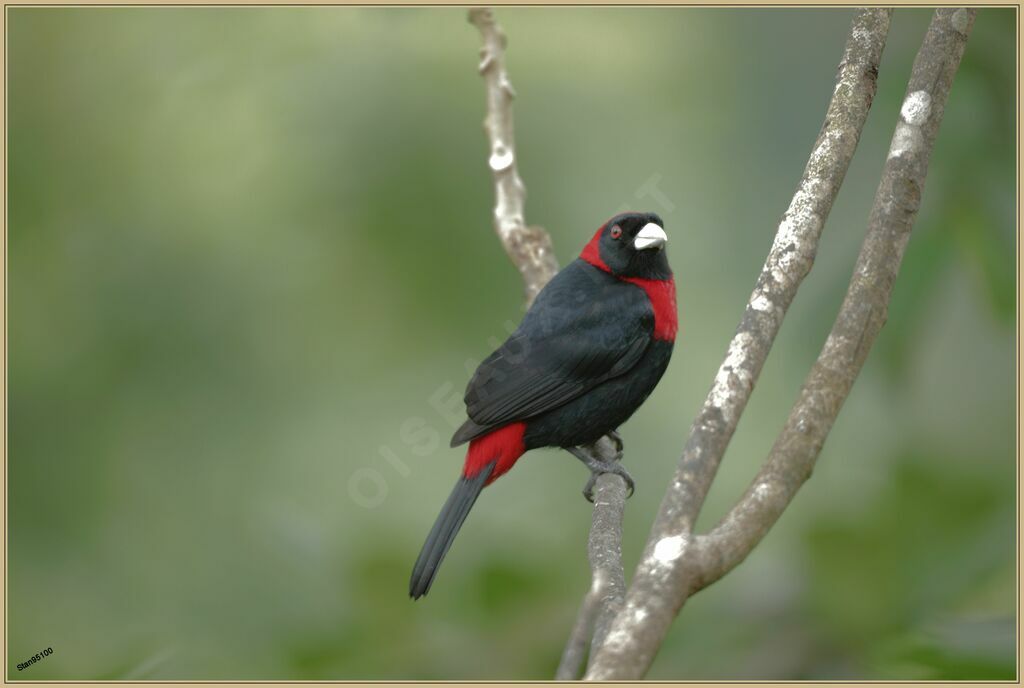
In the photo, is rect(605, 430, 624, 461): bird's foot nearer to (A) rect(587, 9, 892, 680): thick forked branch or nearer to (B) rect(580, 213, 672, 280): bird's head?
(B) rect(580, 213, 672, 280): bird's head

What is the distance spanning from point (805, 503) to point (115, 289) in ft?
9.82

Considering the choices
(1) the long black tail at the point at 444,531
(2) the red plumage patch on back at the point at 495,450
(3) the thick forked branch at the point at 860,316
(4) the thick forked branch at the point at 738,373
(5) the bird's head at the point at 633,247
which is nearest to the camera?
(4) the thick forked branch at the point at 738,373

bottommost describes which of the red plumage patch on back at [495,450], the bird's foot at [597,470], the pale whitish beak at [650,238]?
the bird's foot at [597,470]

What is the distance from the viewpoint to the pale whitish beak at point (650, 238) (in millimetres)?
3514

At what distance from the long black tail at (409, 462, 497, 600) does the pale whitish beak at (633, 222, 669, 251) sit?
0.95 meters

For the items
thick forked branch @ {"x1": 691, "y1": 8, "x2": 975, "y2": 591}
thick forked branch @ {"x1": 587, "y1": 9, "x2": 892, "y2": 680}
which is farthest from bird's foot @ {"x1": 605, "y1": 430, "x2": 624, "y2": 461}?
thick forked branch @ {"x1": 691, "y1": 8, "x2": 975, "y2": 591}

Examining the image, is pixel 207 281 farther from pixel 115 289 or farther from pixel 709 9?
pixel 709 9

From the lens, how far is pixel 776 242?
2.35 m

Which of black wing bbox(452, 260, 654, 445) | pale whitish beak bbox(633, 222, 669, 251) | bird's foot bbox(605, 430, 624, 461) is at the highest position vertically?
pale whitish beak bbox(633, 222, 669, 251)

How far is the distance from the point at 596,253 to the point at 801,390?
185cm

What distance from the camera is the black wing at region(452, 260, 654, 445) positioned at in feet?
11.5

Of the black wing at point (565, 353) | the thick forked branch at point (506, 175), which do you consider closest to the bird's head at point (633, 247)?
the black wing at point (565, 353)

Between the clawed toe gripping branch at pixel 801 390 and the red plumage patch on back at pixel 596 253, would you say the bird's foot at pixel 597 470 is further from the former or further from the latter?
the red plumage patch on back at pixel 596 253

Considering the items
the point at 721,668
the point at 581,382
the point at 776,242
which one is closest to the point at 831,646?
the point at 721,668
